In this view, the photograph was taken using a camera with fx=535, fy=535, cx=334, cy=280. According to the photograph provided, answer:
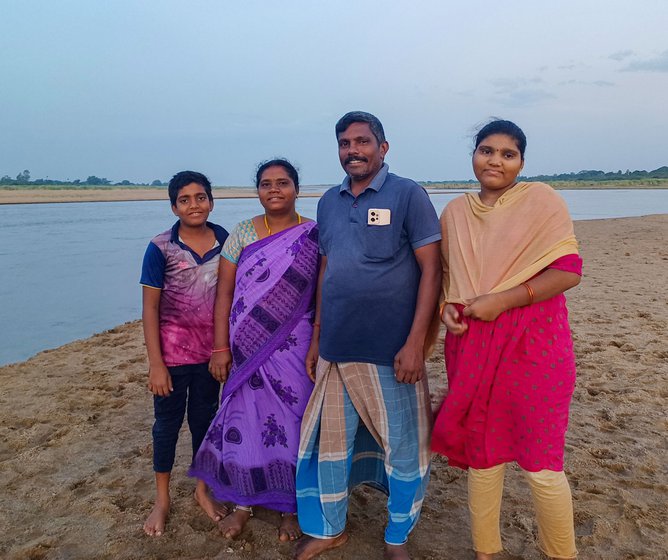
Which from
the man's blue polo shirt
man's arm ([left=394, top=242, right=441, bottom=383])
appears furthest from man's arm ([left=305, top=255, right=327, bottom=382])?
man's arm ([left=394, top=242, right=441, bottom=383])

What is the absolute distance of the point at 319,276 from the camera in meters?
2.52

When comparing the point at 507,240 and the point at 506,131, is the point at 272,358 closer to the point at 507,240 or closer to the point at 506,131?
the point at 507,240

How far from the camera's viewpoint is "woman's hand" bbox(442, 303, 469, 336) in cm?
206

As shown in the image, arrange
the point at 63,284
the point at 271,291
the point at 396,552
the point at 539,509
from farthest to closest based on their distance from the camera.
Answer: the point at 63,284, the point at 271,291, the point at 396,552, the point at 539,509

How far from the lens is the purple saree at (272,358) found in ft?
8.18

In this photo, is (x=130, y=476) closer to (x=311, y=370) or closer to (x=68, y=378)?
(x=311, y=370)

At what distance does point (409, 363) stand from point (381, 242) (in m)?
0.51

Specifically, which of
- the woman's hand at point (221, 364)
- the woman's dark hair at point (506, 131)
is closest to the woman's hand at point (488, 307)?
the woman's dark hair at point (506, 131)

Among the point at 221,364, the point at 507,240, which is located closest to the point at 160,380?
the point at 221,364

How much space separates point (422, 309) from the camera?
217cm

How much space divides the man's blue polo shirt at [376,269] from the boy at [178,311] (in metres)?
0.68

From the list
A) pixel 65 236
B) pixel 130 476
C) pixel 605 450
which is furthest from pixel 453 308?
pixel 65 236

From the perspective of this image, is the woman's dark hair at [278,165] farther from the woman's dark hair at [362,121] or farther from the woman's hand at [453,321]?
the woman's hand at [453,321]

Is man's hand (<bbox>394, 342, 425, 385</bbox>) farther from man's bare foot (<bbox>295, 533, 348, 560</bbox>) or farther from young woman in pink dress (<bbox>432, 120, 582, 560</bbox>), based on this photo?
man's bare foot (<bbox>295, 533, 348, 560</bbox>)
